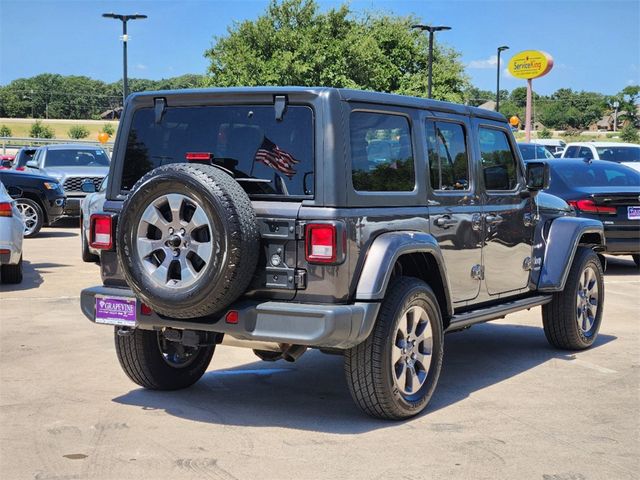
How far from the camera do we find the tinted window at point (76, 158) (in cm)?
2283

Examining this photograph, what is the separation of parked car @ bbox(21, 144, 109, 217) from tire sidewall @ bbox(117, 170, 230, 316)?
15805mm

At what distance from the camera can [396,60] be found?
203ft

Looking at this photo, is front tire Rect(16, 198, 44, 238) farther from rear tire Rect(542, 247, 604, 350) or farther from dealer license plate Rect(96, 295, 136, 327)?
dealer license plate Rect(96, 295, 136, 327)

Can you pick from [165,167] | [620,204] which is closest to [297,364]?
[165,167]

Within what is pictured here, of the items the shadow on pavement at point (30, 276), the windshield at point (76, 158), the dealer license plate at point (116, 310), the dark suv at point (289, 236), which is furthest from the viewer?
the windshield at point (76, 158)

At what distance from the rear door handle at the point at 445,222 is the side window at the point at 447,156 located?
0.21 metres

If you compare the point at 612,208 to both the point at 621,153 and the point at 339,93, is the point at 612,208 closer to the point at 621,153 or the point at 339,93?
the point at 339,93

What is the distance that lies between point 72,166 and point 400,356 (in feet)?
59.2

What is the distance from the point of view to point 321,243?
546 centimetres

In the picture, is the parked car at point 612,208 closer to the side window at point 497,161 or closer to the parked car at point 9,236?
the side window at point 497,161

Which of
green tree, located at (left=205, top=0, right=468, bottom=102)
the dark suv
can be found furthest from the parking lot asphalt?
green tree, located at (left=205, top=0, right=468, bottom=102)

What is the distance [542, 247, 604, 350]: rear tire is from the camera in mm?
8211

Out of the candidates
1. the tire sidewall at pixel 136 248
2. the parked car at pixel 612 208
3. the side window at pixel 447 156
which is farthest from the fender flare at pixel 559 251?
the parked car at pixel 612 208

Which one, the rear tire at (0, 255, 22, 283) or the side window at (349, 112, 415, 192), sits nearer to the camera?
the side window at (349, 112, 415, 192)
